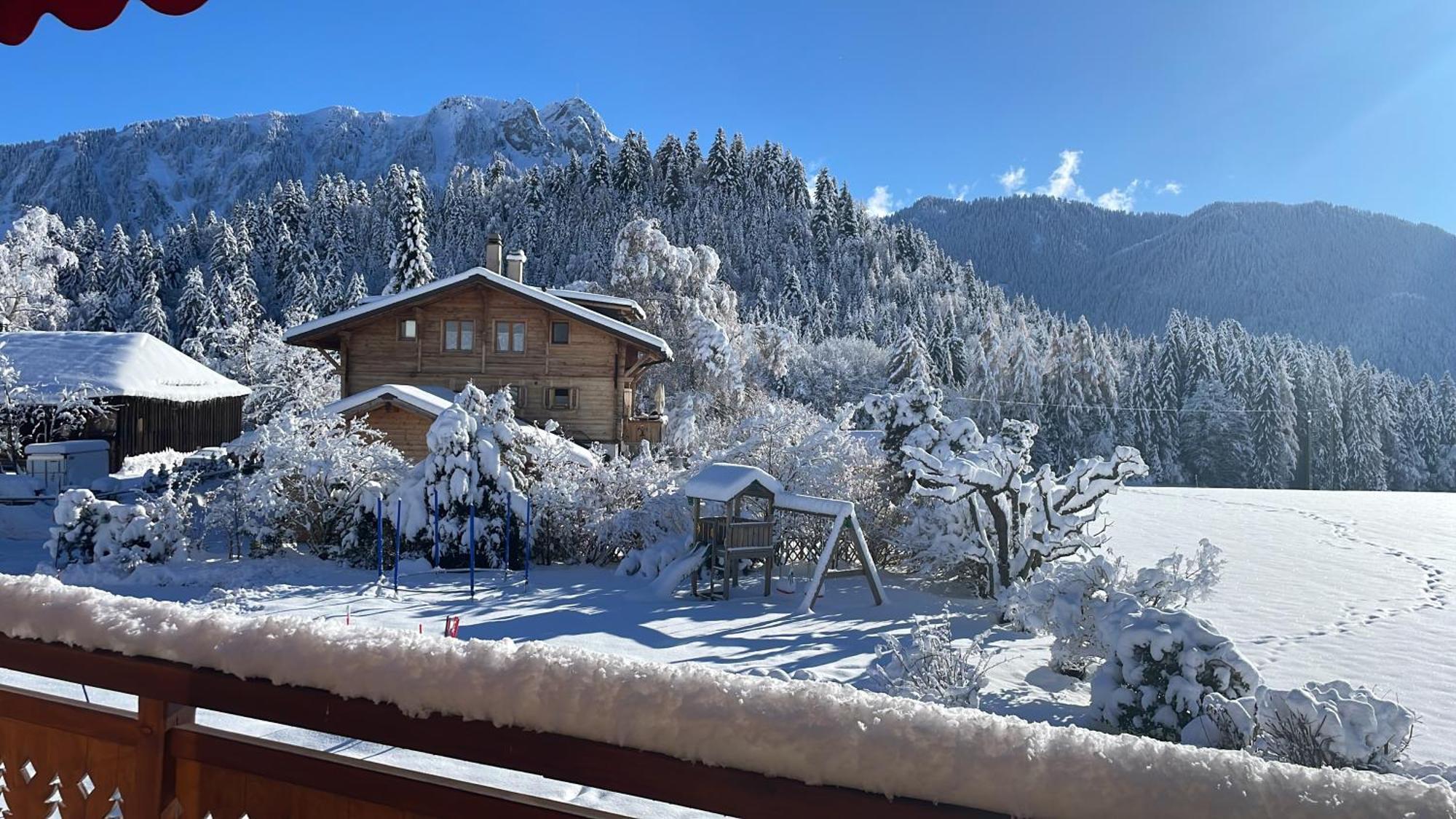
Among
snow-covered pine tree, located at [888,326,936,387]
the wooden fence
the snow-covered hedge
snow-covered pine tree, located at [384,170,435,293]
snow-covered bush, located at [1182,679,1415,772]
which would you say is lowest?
snow-covered bush, located at [1182,679,1415,772]

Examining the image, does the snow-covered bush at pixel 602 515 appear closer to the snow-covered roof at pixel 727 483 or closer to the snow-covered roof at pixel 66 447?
the snow-covered roof at pixel 727 483

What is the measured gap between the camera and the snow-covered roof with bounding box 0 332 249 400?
1020 inches

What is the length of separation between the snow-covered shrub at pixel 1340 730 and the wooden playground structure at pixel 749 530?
7152 millimetres

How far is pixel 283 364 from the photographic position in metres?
36.4

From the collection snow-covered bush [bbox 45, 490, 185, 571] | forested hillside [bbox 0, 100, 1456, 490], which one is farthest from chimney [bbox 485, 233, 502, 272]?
snow-covered bush [bbox 45, 490, 185, 571]

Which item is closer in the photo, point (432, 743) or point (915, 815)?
point (915, 815)

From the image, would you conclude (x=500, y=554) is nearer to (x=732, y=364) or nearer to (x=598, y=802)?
(x=598, y=802)

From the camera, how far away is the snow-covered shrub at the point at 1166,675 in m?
6.65

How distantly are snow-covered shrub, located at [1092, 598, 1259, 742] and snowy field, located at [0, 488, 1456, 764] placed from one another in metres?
0.74

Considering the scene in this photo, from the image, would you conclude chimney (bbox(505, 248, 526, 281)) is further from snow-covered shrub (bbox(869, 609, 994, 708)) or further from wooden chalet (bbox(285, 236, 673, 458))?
snow-covered shrub (bbox(869, 609, 994, 708))

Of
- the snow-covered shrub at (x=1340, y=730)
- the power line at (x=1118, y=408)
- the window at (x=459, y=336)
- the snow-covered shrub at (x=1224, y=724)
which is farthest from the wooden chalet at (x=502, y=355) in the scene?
the power line at (x=1118, y=408)

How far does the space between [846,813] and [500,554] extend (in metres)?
14.7

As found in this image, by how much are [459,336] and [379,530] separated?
10502 millimetres

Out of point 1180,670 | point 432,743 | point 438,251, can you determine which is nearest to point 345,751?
point 432,743
